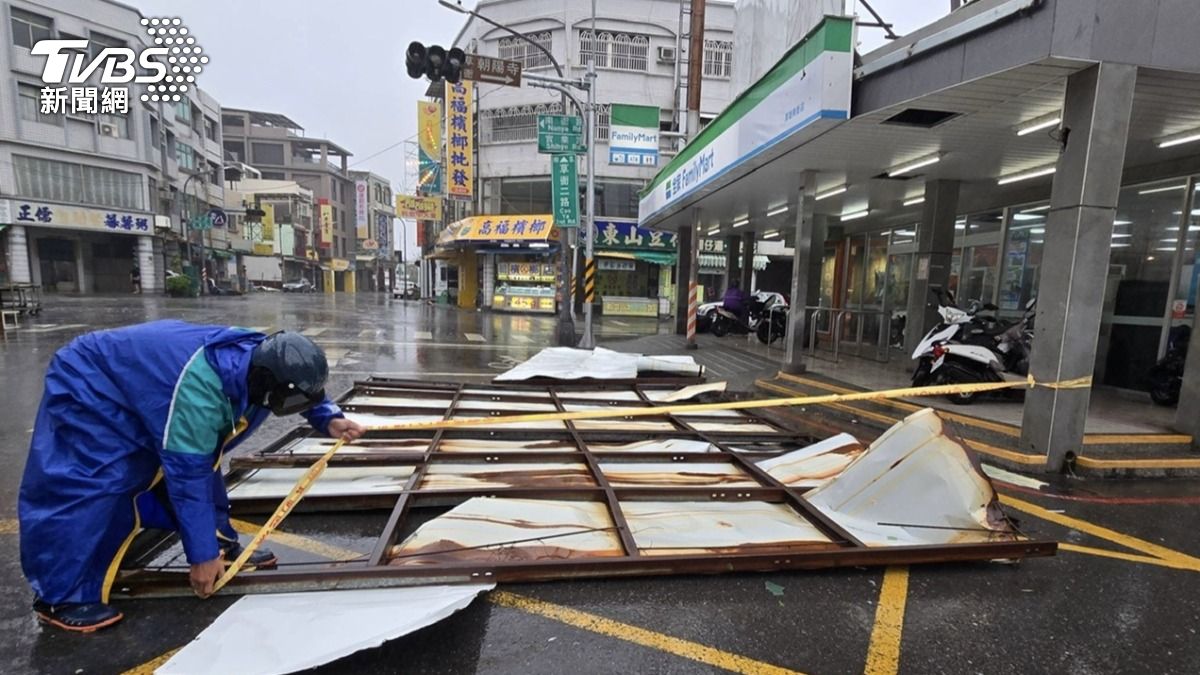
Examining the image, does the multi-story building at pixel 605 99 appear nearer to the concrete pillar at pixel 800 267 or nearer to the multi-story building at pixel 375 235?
the concrete pillar at pixel 800 267

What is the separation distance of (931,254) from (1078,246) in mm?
4921

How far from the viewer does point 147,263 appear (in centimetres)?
3372

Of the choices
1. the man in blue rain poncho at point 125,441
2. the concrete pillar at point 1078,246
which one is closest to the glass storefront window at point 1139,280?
the concrete pillar at point 1078,246

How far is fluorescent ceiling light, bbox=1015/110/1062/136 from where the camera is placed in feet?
19.1

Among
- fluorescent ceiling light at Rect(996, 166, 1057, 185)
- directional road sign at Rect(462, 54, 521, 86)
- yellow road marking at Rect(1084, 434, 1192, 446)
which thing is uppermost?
directional road sign at Rect(462, 54, 521, 86)

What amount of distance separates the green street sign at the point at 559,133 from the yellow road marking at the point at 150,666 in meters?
12.4

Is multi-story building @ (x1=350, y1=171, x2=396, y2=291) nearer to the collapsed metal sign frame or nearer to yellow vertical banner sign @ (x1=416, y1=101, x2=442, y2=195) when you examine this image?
yellow vertical banner sign @ (x1=416, y1=101, x2=442, y2=195)

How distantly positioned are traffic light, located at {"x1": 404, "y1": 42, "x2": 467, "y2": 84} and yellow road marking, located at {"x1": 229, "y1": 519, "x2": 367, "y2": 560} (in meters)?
8.62

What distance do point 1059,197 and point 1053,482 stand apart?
2496 millimetres

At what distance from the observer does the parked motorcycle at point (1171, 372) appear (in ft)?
21.9

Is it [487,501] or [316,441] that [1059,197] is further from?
[316,441]

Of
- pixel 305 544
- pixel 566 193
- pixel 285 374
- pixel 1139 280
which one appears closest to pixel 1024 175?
pixel 1139 280

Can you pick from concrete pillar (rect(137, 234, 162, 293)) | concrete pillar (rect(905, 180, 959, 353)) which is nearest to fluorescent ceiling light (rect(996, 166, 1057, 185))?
concrete pillar (rect(905, 180, 959, 353))

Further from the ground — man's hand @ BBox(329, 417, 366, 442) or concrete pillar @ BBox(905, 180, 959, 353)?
concrete pillar @ BBox(905, 180, 959, 353)
